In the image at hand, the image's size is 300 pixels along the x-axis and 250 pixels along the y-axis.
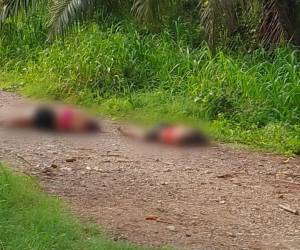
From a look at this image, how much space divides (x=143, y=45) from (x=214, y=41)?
0.58m

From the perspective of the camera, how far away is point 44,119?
2.48 meters

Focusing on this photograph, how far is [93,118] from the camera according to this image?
2.64 metres

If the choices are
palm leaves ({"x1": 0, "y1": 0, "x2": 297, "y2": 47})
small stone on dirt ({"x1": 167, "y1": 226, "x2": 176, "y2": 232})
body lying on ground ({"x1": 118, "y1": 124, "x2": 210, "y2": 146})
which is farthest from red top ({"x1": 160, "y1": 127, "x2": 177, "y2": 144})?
small stone on dirt ({"x1": 167, "y1": 226, "x2": 176, "y2": 232})

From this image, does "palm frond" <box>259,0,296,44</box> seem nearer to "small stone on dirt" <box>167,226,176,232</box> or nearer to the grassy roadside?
the grassy roadside

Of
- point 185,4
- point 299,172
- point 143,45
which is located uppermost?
point 185,4

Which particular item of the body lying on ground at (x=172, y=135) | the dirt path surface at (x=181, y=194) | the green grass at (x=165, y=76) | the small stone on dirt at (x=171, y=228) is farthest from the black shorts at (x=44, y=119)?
the small stone on dirt at (x=171, y=228)

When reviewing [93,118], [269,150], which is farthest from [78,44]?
[93,118]

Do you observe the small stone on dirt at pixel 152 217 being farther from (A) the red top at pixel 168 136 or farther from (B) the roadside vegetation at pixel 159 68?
(A) the red top at pixel 168 136

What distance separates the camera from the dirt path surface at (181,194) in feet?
14.7

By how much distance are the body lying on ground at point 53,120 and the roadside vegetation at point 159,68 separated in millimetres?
389

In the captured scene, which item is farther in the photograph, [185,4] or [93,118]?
[185,4]

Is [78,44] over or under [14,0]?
under

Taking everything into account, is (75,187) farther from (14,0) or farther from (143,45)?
(14,0)

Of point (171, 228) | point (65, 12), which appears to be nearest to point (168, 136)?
point (65, 12)
